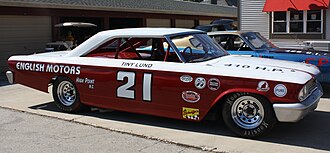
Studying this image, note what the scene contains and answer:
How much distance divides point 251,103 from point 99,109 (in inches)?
122

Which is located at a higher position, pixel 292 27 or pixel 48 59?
pixel 292 27

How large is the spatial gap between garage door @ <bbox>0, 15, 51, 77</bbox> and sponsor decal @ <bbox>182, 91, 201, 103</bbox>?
425 inches

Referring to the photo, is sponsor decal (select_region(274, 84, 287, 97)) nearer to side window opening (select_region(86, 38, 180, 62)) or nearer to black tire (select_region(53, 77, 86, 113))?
side window opening (select_region(86, 38, 180, 62))

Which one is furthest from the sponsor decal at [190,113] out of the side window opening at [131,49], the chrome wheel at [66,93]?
the chrome wheel at [66,93]

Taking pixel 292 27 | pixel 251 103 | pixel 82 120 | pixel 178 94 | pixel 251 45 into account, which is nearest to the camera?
pixel 251 103

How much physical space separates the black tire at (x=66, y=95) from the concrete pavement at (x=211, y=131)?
0.14m

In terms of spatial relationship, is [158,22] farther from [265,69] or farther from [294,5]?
[265,69]

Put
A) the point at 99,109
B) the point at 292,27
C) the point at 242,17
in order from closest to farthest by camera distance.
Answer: the point at 99,109 < the point at 292,27 < the point at 242,17

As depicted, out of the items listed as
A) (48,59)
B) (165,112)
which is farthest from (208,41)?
(48,59)

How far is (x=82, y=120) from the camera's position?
22.4 feet

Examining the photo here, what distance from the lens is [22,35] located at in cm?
1666

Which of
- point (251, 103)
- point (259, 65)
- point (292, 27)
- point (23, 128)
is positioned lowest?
point (23, 128)

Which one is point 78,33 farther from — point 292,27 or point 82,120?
point 82,120

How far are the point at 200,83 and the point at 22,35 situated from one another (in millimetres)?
12825
